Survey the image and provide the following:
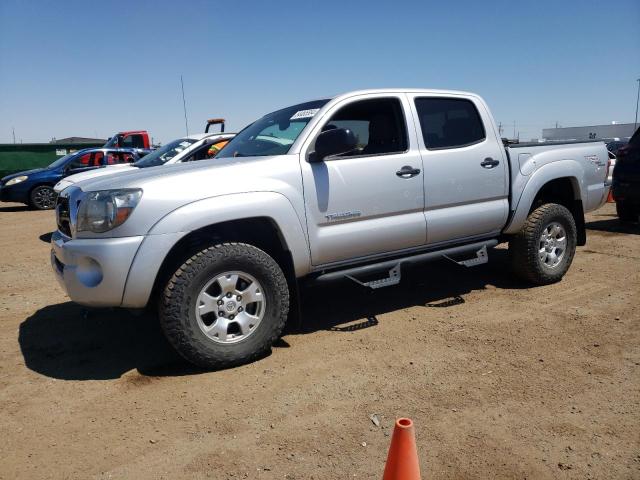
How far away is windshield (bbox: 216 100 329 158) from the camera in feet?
13.1

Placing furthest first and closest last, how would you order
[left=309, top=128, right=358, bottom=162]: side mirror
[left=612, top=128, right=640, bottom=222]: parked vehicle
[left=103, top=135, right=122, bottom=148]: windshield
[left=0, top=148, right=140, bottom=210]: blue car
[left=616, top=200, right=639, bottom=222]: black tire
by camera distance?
[left=103, top=135, right=122, bottom=148]: windshield < [left=0, top=148, right=140, bottom=210]: blue car < [left=616, top=200, right=639, bottom=222]: black tire < [left=612, top=128, right=640, bottom=222]: parked vehicle < [left=309, top=128, right=358, bottom=162]: side mirror

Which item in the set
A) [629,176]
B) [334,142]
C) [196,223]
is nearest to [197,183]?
[196,223]

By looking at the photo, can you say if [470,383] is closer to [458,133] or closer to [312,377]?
[312,377]

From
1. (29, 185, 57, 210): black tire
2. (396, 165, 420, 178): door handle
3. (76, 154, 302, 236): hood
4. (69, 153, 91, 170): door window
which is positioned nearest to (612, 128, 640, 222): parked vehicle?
(396, 165, 420, 178): door handle

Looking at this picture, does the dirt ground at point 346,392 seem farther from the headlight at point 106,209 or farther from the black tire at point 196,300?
the headlight at point 106,209

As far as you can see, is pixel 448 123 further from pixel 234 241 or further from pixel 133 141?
pixel 133 141

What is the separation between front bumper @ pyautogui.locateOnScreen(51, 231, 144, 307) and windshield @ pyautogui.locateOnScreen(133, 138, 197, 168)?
5.15 m

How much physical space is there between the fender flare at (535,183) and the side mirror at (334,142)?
2.14m

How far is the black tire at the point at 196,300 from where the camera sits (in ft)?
10.6

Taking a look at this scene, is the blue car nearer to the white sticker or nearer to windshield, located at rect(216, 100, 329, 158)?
windshield, located at rect(216, 100, 329, 158)

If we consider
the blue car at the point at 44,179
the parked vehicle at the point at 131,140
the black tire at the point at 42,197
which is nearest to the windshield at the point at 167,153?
the blue car at the point at 44,179

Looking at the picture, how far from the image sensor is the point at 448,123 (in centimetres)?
462

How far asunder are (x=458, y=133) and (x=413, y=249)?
4.05 ft

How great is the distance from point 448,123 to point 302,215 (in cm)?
190
